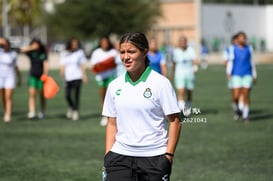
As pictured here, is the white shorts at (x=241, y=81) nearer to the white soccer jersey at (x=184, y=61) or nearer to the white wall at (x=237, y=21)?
the white soccer jersey at (x=184, y=61)

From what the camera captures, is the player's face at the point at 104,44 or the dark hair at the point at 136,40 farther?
the player's face at the point at 104,44

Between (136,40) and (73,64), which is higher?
(136,40)

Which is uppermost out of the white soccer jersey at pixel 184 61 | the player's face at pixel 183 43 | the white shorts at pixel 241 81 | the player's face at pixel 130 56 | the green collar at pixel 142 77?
the player's face at pixel 130 56

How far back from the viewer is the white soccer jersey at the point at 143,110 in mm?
6805

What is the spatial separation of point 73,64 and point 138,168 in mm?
14614

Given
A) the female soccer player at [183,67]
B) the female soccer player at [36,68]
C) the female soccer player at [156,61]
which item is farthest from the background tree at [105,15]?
the female soccer player at [156,61]

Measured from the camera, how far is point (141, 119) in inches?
270

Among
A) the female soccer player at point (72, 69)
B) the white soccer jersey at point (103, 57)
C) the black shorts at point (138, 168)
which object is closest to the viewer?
the black shorts at point (138, 168)

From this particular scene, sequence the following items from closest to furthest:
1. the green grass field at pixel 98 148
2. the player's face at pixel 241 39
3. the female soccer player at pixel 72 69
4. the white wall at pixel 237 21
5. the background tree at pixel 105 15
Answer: the green grass field at pixel 98 148 < the player's face at pixel 241 39 < the female soccer player at pixel 72 69 < the background tree at pixel 105 15 < the white wall at pixel 237 21

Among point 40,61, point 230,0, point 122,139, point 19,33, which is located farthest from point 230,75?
point 19,33

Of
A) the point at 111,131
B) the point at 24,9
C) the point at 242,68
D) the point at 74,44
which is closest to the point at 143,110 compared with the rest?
the point at 111,131

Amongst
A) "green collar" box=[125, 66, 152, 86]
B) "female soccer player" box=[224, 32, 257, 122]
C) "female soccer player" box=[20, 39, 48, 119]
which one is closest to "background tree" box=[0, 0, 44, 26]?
"female soccer player" box=[20, 39, 48, 119]

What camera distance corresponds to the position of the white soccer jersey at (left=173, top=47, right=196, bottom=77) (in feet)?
70.4

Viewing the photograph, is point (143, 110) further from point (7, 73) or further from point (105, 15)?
point (105, 15)
